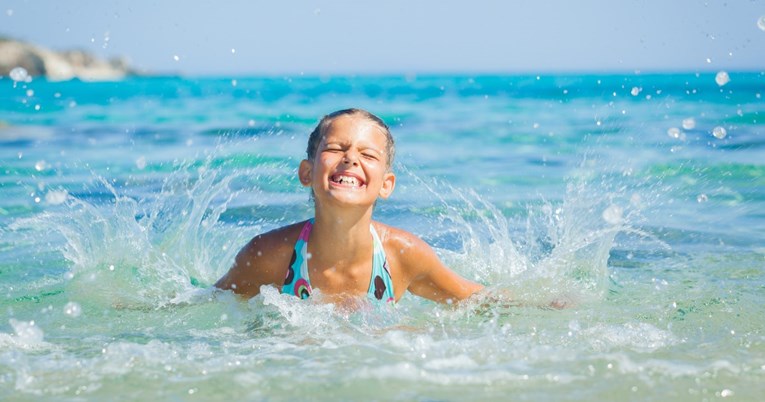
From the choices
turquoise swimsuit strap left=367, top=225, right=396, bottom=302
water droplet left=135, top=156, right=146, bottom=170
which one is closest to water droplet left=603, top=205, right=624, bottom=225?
turquoise swimsuit strap left=367, top=225, right=396, bottom=302

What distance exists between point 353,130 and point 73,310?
5.20ft

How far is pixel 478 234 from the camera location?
6262 mm

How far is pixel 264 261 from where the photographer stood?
418 centimetres

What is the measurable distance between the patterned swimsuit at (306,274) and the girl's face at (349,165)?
27 centimetres

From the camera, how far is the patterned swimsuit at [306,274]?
4.11m

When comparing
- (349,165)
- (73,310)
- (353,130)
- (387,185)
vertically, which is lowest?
(73,310)

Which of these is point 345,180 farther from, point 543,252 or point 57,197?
point 57,197

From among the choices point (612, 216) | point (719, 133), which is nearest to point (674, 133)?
point (719, 133)

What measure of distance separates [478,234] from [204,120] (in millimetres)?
13957

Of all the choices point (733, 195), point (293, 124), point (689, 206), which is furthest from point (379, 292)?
point (293, 124)

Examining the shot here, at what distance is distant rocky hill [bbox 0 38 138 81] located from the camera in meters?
62.2

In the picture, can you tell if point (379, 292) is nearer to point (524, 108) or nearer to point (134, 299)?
point (134, 299)

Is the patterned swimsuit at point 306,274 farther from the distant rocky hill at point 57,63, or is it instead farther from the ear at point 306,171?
the distant rocky hill at point 57,63

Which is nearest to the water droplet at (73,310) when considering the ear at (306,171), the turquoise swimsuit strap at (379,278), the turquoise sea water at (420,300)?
the turquoise sea water at (420,300)
